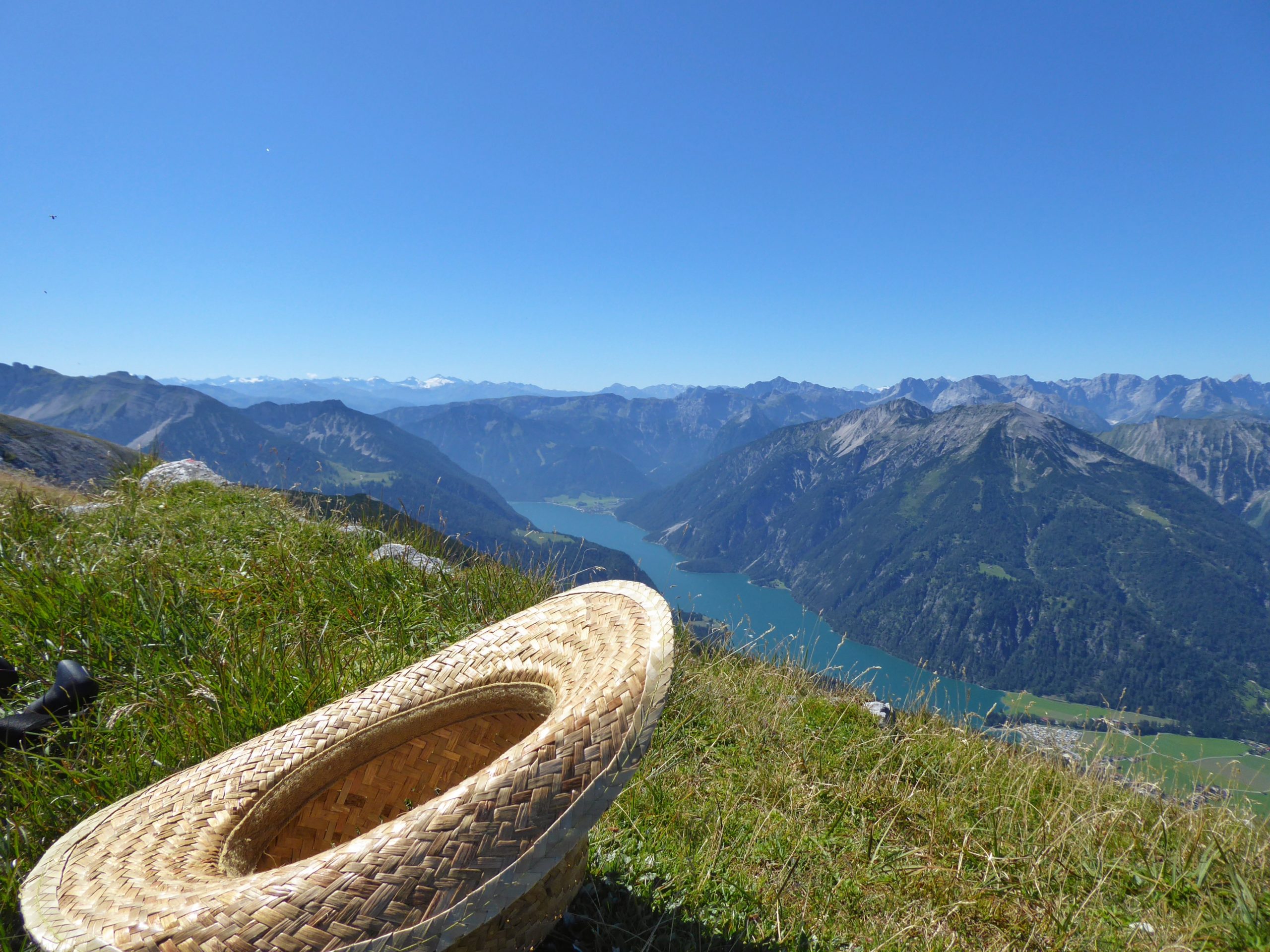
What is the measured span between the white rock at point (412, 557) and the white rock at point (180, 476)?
401 centimetres

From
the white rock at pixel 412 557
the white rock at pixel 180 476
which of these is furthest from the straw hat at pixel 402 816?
the white rock at pixel 180 476

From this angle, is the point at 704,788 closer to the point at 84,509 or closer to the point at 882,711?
the point at 882,711

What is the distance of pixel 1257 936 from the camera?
103 inches

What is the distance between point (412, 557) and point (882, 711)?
204 inches

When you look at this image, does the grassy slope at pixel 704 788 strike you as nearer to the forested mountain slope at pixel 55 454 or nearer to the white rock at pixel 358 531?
the white rock at pixel 358 531

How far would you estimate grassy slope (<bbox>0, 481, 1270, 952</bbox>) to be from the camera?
260cm

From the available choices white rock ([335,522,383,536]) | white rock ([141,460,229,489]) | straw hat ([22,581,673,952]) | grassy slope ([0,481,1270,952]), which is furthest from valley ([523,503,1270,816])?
white rock ([141,460,229,489])

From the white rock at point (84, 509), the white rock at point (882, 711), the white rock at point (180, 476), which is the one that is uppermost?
the white rock at point (180, 476)

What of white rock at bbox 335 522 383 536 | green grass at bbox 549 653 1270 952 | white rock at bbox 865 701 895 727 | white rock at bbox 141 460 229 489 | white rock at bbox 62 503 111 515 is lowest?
white rock at bbox 865 701 895 727

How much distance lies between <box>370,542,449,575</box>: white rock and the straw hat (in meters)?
3.36

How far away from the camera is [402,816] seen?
4.65ft

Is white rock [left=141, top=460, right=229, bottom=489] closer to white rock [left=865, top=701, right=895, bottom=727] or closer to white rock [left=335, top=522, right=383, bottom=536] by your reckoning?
white rock [left=335, top=522, right=383, bottom=536]

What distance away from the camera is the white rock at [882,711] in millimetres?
5816

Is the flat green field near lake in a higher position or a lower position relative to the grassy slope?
lower
